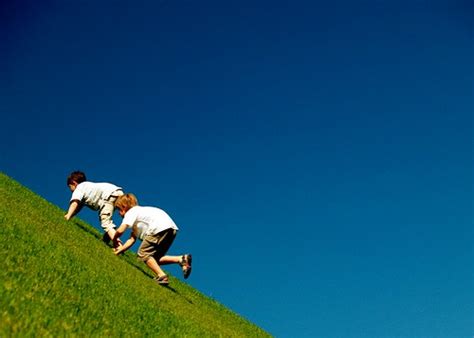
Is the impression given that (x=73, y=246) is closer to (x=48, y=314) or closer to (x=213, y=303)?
(x=48, y=314)

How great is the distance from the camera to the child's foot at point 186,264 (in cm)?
1195

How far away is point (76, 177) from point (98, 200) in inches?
41.3

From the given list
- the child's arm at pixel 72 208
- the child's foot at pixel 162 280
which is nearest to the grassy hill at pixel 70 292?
the child's foot at pixel 162 280

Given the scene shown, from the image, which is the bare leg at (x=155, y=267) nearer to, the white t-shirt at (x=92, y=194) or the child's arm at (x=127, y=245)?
the child's arm at (x=127, y=245)

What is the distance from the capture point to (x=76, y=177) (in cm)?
1438

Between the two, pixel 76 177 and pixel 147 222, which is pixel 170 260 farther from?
pixel 76 177

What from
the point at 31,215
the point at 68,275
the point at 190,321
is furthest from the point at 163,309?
the point at 31,215

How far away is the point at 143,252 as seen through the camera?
11609 millimetres

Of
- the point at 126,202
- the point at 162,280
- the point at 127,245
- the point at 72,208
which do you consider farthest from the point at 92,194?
the point at 162,280

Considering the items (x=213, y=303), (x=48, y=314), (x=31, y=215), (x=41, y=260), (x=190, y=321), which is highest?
(x=213, y=303)

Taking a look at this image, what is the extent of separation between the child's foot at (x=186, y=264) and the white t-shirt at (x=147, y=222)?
0.75 meters

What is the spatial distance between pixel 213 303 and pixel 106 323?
857 centimetres

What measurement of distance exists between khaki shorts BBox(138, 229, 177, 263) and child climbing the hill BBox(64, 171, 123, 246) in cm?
239

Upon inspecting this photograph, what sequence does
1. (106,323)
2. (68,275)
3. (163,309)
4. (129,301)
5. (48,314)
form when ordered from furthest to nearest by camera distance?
(163,309)
(129,301)
(68,275)
(106,323)
(48,314)
